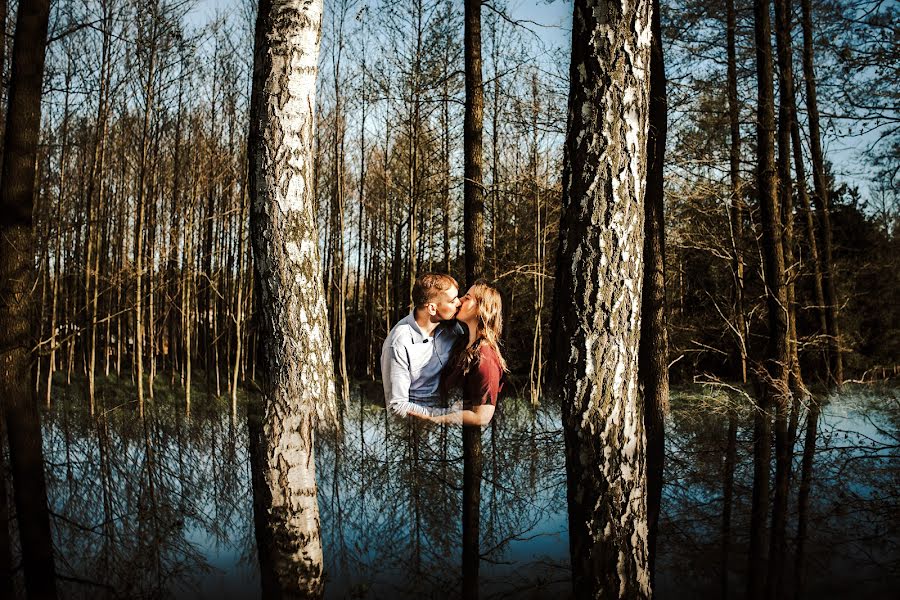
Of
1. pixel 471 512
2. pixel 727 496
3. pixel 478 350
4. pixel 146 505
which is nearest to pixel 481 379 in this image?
pixel 478 350

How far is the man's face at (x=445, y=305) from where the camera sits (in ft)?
17.4

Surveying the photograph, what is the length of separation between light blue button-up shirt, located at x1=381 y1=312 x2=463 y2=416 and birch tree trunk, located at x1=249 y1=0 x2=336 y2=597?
0.71m

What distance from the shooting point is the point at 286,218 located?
4.58 metres

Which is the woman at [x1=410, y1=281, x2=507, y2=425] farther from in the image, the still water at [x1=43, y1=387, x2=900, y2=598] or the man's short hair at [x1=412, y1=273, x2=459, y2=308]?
the still water at [x1=43, y1=387, x2=900, y2=598]

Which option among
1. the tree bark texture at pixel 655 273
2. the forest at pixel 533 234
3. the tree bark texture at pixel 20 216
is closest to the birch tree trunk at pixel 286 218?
the forest at pixel 533 234

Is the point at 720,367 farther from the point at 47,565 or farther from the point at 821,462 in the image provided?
the point at 47,565

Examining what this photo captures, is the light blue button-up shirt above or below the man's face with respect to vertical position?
below

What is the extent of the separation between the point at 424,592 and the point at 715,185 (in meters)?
10.4

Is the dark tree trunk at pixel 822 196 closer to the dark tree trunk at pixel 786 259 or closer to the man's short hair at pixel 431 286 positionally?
the dark tree trunk at pixel 786 259

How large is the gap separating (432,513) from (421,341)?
1.46m

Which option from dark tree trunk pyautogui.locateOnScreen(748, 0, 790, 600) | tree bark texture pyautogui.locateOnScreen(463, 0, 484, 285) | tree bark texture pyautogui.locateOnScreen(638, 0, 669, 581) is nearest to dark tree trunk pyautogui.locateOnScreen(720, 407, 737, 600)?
tree bark texture pyautogui.locateOnScreen(638, 0, 669, 581)

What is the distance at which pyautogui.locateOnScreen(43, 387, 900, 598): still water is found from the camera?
3.48m

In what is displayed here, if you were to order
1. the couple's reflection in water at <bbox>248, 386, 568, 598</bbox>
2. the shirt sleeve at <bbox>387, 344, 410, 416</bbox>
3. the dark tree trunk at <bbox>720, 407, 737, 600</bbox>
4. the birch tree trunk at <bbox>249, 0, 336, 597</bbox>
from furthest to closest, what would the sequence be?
the shirt sleeve at <bbox>387, 344, 410, 416</bbox> → the birch tree trunk at <bbox>249, 0, 336, 597</bbox> → the dark tree trunk at <bbox>720, 407, 737, 600</bbox> → the couple's reflection in water at <bbox>248, 386, 568, 598</bbox>

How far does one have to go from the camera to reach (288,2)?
4629mm
